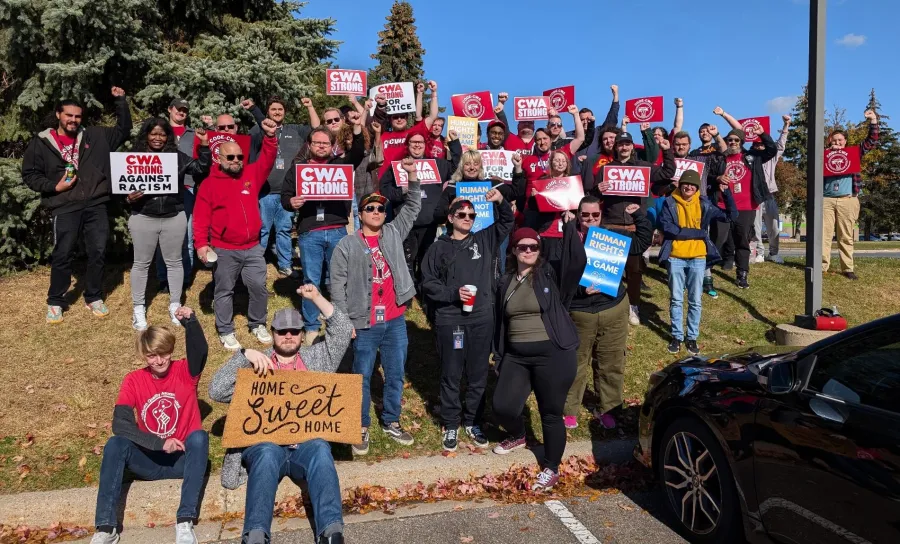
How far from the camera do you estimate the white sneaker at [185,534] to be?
4.28 m

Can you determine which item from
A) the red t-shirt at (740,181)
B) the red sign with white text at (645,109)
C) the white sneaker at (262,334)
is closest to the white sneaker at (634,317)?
the red t-shirt at (740,181)

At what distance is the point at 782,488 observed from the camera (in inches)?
142

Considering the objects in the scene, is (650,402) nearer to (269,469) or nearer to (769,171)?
(269,469)

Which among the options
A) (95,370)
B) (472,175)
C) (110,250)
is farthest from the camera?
(110,250)

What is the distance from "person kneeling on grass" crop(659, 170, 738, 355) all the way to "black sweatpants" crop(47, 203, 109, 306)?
6935 mm

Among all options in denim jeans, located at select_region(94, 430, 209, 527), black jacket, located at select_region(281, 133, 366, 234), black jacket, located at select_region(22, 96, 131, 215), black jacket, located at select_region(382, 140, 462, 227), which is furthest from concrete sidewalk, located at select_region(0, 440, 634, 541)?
black jacket, located at select_region(22, 96, 131, 215)

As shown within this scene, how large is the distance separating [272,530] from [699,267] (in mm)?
5889

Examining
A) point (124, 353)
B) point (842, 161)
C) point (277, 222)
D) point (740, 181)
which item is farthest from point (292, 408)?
point (842, 161)

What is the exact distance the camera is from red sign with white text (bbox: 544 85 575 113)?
38.0ft

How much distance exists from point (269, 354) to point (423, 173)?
12.8ft

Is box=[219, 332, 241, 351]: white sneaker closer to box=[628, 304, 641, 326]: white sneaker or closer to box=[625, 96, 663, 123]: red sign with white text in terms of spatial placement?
box=[628, 304, 641, 326]: white sneaker

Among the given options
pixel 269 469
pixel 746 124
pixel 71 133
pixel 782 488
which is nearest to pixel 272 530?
pixel 269 469

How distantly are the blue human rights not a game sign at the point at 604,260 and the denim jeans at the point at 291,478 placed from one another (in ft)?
9.52

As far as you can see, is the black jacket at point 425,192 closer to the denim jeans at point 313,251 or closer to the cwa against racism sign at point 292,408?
the denim jeans at point 313,251
